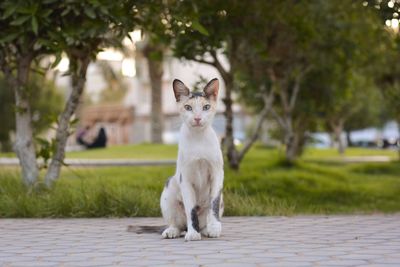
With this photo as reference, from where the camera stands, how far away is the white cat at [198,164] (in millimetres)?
6676

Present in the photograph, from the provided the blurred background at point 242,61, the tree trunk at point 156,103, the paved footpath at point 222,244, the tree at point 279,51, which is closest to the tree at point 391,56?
the blurred background at point 242,61

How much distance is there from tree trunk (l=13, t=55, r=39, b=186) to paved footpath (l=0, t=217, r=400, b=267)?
2.16 m

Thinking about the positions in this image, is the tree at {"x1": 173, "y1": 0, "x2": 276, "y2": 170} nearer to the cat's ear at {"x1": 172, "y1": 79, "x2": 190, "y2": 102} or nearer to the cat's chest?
the cat's ear at {"x1": 172, "y1": 79, "x2": 190, "y2": 102}

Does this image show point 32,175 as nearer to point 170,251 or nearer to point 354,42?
point 170,251

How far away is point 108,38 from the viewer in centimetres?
1118

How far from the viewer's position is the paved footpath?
18.2ft

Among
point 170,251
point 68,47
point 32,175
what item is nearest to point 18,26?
point 68,47

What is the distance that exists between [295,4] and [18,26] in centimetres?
734

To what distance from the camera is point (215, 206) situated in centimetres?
686

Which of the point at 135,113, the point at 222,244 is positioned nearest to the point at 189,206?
the point at 222,244

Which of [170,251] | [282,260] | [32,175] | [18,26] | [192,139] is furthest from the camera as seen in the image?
[32,175]

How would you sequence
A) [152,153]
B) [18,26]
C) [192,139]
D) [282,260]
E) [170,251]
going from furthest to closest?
[152,153], [18,26], [192,139], [170,251], [282,260]

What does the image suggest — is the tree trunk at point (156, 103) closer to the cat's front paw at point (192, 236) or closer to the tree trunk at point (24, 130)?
the tree trunk at point (24, 130)

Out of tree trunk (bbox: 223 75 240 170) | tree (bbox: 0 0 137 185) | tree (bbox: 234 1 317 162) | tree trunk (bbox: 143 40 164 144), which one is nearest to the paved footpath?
tree (bbox: 0 0 137 185)
